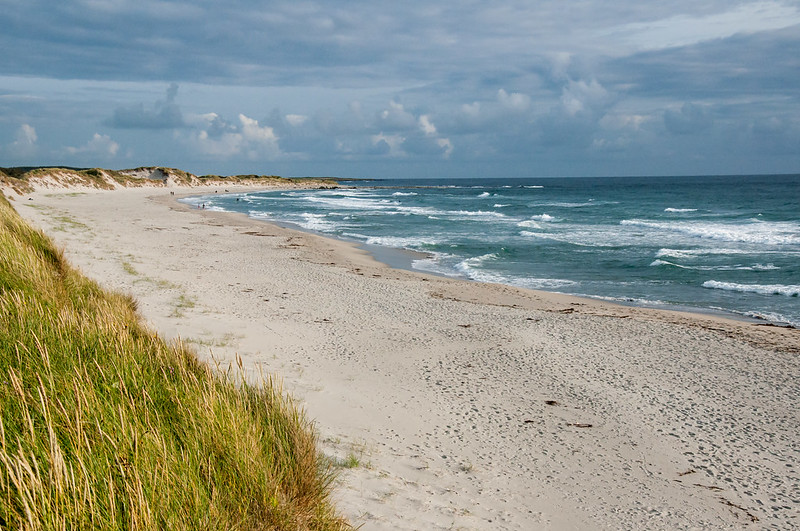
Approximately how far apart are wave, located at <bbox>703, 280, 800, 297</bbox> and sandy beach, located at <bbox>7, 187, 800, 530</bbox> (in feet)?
15.1

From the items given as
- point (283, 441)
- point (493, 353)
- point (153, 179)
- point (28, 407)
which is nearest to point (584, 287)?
point (493, 353)


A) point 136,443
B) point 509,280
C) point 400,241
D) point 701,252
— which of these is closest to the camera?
point 136,443

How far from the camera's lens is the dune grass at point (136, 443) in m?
2.42

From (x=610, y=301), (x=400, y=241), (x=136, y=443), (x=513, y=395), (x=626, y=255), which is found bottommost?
(x=610, y=301)

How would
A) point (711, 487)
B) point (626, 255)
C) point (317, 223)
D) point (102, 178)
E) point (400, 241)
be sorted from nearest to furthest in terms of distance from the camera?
point (711, 487) → point (626, 255) → point (400, 241) → point (317, 223) → point (102, 178)

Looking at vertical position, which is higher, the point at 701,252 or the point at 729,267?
the point at 701,252

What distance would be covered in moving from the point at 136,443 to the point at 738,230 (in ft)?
120

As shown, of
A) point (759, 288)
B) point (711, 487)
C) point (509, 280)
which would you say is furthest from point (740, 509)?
point (759, 288)

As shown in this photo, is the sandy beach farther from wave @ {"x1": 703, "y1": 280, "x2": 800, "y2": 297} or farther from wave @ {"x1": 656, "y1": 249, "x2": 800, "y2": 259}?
wave @ {"x1": 656, "y1": 249, "x2": 800, "y2": 259}

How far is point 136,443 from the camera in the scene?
2.75 m

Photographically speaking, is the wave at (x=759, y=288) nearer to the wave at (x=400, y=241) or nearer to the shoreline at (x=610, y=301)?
the shoreline at (x=610, y=301)

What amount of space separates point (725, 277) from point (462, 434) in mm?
15927

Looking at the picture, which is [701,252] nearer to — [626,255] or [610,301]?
[626,255]

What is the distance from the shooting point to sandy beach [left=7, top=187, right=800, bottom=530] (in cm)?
473
